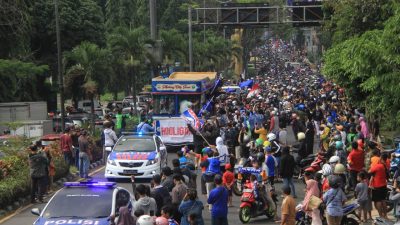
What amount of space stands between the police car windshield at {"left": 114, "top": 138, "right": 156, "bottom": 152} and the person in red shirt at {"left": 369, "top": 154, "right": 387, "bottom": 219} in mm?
8458

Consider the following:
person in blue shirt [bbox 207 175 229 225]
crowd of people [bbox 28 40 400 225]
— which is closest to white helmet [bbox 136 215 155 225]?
crowd of people [bbox 28 40 400 225]

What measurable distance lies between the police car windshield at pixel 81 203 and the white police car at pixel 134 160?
8.74 meters

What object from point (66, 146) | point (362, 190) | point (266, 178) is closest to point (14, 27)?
point (66, 146)

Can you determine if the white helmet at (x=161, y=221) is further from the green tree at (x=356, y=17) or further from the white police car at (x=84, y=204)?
the green tree at (x=356, y=17)

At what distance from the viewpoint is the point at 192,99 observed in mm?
36438

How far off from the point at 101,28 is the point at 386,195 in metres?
47.6

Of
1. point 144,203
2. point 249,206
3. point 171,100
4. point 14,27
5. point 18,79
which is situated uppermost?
point 14,27

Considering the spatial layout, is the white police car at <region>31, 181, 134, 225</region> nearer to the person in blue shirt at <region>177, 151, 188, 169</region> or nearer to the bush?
the person in blue shirt at <region>177, 151, 188, 169</region>

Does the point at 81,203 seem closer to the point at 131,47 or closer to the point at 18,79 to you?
the point at 131,47

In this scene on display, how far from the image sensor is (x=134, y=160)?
24.2 m

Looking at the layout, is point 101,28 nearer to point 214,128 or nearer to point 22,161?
point 214,128

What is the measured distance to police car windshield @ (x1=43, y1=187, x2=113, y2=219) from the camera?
48.2ft

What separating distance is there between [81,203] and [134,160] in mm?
9310

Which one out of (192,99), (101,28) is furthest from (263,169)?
(101,28)
